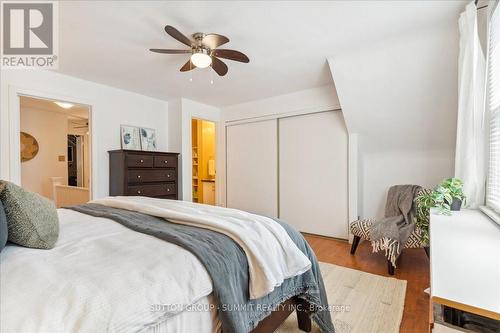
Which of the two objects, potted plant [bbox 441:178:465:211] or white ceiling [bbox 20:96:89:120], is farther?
white ceiling [bbox 20:96:89:120]

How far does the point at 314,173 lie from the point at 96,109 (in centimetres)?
333

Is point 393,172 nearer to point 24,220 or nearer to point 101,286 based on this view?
point 101,286

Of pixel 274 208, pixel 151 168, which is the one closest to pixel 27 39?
pixel 151 168

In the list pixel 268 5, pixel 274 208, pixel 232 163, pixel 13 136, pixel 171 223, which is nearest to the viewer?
pixel 171 223

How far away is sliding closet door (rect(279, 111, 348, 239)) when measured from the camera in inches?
142

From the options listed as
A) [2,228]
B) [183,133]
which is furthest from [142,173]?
[2,228]

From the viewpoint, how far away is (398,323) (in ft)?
5.57

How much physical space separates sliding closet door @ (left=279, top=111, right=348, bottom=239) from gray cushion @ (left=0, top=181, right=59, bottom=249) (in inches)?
131

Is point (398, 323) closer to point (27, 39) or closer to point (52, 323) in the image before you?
point (52, 323)

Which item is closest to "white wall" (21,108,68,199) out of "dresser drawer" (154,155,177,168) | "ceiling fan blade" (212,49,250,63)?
"dresser drawer" (154,155,177,168)

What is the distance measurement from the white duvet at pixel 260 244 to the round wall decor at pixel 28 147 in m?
4.54

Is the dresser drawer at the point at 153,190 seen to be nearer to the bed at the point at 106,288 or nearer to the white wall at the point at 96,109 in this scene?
the white wall at the point at 96,109

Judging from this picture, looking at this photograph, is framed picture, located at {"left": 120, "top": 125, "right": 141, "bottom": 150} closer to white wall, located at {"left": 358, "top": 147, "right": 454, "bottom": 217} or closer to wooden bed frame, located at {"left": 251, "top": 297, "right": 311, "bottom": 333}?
wooden bed frame, located at {"left": 251, "top": 297, "right": 311, "bottom": 333}

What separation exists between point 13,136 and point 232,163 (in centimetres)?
311
